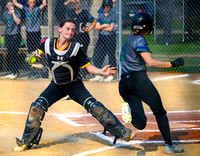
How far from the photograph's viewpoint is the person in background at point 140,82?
594 cm

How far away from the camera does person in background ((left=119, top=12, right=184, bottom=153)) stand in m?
5.94

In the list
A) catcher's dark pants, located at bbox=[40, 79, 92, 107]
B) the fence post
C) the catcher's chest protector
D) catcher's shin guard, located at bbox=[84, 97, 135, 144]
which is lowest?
the fence post

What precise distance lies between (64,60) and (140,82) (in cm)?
110

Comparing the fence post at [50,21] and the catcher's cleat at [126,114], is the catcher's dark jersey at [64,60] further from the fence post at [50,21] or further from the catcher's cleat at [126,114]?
the fence post at [50,21]

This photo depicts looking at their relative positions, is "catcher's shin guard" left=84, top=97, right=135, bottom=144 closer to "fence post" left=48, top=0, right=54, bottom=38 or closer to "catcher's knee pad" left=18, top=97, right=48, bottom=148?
"catcher's knee pad" left=18, top=97, right=48, bottom=148

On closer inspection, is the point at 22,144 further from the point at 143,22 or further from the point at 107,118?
the point at 143,22

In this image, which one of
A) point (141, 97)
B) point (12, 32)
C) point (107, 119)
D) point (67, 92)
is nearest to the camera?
point (141, 97)

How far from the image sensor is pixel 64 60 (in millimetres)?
6316

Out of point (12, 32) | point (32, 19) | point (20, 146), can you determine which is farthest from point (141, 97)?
point (12, 32)

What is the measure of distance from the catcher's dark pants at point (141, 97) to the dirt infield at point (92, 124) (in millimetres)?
390

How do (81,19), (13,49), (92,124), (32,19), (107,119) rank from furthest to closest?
1. (13,49)
2. (32,19)
3. (81,19)
4. (92,124)
5. (107,119)

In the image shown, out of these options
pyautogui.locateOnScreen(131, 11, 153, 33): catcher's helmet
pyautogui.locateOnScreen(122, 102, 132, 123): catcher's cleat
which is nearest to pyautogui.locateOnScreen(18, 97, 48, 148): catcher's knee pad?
pyautogui.locateOnScreen(122, 102, 132, 123): catcher's cleat

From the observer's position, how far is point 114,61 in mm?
12555

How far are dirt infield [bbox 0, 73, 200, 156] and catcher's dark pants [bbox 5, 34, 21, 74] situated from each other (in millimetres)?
1619
